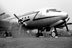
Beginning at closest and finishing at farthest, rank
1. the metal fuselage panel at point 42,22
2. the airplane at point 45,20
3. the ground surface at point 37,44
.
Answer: the ground surface at point 37,44, the airplane at point 45,20, the metal fuselage panel at point 42,22

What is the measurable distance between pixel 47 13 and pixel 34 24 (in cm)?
249

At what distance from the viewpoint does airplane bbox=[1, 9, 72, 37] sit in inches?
620

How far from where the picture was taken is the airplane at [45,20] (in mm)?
15750

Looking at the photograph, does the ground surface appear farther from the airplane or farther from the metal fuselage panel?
the metal fuselage panel

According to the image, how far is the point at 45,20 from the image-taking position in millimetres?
16656

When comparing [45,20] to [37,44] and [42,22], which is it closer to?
[42,22]

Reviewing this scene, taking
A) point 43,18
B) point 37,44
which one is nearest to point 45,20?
point 43,18

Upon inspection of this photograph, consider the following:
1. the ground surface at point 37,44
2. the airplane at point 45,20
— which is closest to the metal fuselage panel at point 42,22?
the airplane at point 45,20

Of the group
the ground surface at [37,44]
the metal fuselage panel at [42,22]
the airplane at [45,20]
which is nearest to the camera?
the ground surface at [37,44]

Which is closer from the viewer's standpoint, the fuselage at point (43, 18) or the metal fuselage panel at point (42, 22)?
the fuselage at point (43, 18)

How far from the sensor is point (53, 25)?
53.3 ft

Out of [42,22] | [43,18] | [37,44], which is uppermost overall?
[43,18]

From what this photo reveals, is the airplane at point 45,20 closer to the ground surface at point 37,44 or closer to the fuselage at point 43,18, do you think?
the fuselage at point 43,18

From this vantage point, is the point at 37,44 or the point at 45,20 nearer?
the point at 37,44
